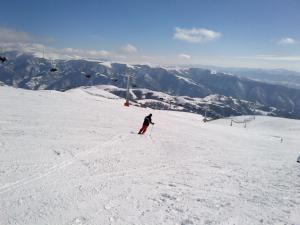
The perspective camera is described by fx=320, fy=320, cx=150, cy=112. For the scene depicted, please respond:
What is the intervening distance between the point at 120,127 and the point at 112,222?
1935cm

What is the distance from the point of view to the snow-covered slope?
34.8 ft

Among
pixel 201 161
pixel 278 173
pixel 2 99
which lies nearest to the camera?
pixel 278 173

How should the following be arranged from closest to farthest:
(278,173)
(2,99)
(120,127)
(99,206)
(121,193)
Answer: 1. (99,206)
2. (121,193)
3. (278,173)
4. (120,127)
5. (2,99)

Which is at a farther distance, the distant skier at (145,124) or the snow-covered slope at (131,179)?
the distant skier at (145,124)

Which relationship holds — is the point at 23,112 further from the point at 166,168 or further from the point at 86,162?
the point at 166,168

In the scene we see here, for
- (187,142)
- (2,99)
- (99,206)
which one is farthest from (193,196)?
(2,99)

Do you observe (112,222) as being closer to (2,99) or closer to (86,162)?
(86,162)

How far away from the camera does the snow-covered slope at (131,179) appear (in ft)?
34.8

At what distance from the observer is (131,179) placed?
14.5 m

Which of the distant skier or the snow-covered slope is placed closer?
the snow-covered slope

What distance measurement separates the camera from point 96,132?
25.2 m

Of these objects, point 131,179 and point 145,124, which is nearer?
point 131,179

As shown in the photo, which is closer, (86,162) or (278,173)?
(86,162)

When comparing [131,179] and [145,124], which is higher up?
[145,124]
